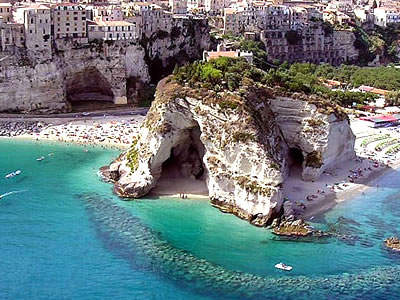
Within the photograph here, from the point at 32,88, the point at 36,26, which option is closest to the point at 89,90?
the point at 32,88

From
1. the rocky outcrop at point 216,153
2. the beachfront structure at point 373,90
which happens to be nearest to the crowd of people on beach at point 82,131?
the rocky outcrop at point 216,153

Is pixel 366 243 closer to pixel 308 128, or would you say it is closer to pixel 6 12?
pixel 308 128

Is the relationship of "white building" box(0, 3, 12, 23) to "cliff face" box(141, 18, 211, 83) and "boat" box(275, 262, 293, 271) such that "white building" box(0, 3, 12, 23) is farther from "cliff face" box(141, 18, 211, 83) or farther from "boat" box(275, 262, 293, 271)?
"boat" box(275, 262, 293, 271)

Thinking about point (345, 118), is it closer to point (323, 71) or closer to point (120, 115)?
point (120, 115)

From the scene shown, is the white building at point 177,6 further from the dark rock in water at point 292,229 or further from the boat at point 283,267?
the boat at point 283,267

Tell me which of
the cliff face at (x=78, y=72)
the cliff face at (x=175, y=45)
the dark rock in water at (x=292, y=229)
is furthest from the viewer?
the cliff face at (x=175, y=45)

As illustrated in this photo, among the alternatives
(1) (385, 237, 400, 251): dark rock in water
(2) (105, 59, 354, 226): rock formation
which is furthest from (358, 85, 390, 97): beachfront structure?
(1) (385, 237, 400, 251): dark rock in water

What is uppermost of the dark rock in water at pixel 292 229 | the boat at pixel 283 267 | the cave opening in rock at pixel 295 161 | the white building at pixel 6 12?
the white building at pixel 6 12
